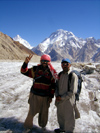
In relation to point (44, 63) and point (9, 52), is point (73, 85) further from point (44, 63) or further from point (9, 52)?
point (9, 52)

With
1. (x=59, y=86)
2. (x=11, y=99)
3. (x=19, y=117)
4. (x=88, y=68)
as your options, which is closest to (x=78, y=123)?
(x=59, y=86)

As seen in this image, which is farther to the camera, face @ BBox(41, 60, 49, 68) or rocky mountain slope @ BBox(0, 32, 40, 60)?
rocky mountain slope @ BBox(0, 32, 40, 60)

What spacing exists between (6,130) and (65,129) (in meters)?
1.34

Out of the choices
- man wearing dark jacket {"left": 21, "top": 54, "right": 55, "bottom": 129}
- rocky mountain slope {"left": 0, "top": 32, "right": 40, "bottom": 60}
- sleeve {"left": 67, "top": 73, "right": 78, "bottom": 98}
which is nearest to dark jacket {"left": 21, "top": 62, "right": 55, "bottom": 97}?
man wearing dark jacket {"left": 21, "top": 54, "right": 55, "bottom": 129}

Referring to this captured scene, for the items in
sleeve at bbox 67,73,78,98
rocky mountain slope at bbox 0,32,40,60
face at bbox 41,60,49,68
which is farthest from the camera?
rocky mountain slope at bbox 0,32,40,60

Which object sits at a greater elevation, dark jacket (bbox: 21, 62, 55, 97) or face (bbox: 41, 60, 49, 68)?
face (bbox: 41, 60, 49, 68)

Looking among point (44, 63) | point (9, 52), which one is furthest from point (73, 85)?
point (9, 52)

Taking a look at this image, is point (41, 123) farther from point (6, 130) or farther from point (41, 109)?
point (6, 130)

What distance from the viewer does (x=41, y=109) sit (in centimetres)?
282

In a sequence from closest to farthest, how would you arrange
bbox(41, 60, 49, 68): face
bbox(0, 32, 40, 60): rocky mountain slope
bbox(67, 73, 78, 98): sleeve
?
bbox(67, 73, 78, 98): sleeve, bbox(41, 60, 49, 68): face, bbox(0, 32, 40, 60): rocky mountain slope

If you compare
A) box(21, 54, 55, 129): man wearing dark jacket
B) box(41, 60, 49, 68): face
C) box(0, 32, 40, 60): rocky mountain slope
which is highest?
box(0, 32, 40, 60): rocky mountain slope

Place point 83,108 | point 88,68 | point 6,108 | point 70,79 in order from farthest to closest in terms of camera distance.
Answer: point 88,68 < point 83,108 < point 6,108 < point 70,79

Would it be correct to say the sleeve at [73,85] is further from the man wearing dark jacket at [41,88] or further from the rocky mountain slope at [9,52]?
the rocky mountain slope at [9,52]

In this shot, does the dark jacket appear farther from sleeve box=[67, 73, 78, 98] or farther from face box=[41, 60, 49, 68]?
sleeve box=[67, 73, 78, 98]
